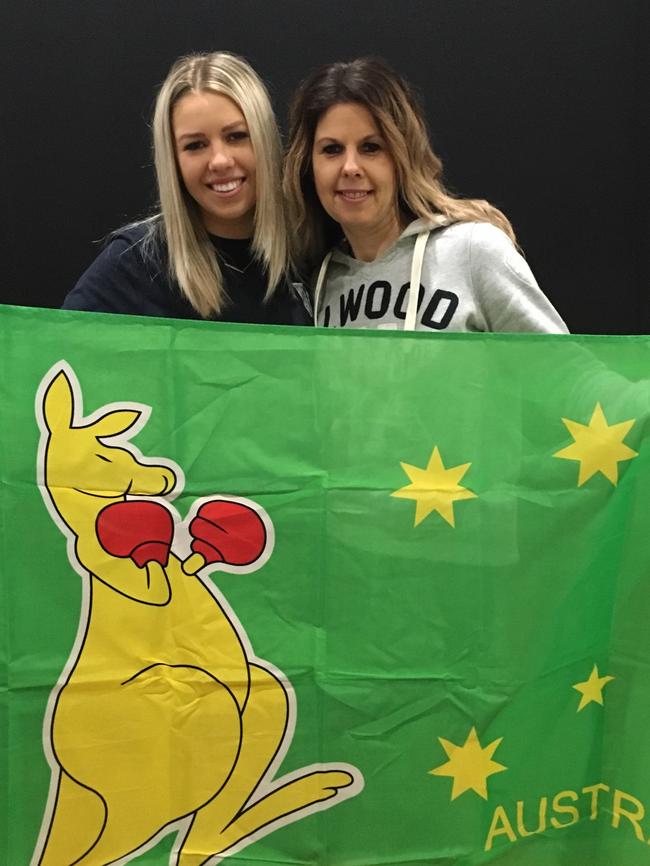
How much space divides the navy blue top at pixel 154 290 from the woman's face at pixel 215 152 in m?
0.09

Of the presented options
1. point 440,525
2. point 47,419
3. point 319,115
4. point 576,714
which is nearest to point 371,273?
point 319,115

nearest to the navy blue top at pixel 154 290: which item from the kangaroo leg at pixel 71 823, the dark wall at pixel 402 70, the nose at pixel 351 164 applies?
the nose at pixel 351 164

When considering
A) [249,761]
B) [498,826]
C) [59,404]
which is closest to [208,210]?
[59,404]

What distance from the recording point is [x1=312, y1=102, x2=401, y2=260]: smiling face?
4.35 ft

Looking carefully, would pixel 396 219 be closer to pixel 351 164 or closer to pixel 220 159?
pixel 351 164

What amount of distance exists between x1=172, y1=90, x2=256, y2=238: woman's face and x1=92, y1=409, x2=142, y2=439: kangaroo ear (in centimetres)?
42

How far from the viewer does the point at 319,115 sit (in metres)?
1.35

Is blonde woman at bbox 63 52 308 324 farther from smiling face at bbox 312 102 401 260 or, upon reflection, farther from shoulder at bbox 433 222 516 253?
shoulder at bbox 433 222 516 253

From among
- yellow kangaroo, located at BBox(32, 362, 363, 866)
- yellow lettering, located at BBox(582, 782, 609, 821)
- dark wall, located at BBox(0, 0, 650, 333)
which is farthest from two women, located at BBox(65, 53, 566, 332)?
yellow lettering, located at BBox(582, 782, 609, 821)

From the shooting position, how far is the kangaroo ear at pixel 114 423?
44.9 inches

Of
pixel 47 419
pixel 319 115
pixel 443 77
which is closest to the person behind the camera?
pixel 47 419

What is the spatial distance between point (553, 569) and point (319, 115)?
0.74 meters

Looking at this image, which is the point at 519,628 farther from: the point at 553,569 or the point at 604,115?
the point at 604,115

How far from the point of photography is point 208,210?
4.73 feet
